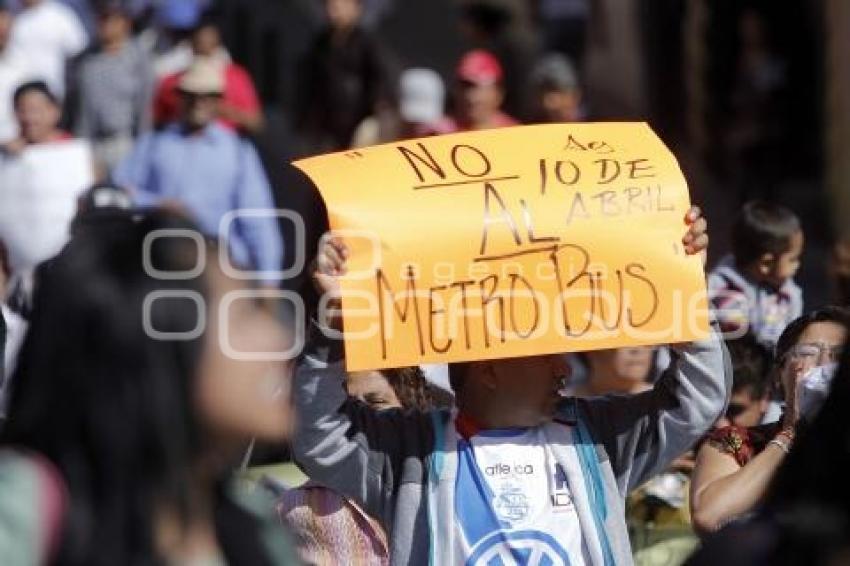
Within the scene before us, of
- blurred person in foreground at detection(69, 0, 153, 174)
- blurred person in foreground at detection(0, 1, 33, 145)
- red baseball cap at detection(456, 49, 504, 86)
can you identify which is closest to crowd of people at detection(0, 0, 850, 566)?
red baseball cap at detection(456, 49, 504, 86)

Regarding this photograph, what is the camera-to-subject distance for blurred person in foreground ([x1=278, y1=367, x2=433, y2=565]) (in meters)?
5.28

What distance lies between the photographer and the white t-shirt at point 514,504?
4574mm

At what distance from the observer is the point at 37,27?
13953mm

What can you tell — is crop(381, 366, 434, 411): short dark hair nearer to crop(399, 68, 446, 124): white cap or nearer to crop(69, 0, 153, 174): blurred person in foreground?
crop(399, 68, 446, 124): white cap

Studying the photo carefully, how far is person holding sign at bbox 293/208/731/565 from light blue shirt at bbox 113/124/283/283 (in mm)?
5759

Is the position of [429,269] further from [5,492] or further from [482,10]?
[482,10]

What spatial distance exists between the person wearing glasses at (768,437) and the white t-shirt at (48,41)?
9020mm

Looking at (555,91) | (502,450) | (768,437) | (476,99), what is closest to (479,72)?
(476,99)

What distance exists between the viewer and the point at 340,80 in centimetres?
1294

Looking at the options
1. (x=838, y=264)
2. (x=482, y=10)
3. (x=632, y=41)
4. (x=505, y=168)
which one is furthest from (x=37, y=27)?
(x=505, y=168)

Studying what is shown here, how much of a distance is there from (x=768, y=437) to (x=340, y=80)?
26.4ft

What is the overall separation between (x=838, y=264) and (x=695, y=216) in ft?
10.1

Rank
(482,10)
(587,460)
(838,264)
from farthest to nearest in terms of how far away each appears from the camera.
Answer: (482,10) → (838,264) → (587,460)

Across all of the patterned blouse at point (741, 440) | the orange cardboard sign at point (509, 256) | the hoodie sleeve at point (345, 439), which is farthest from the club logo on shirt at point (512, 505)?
the patterned blouse at point (741, 440)
